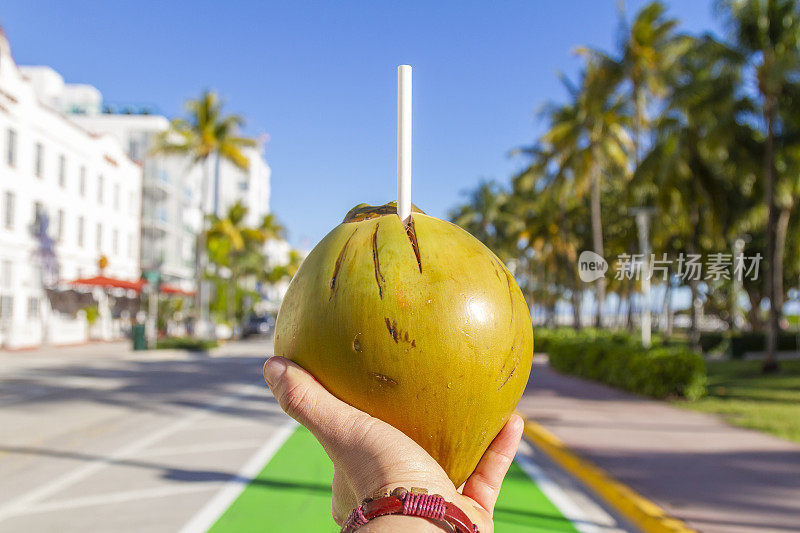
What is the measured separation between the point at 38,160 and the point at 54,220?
3121 mm

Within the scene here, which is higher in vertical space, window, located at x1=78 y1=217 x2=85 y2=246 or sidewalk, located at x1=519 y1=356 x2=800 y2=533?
window, located at x1=78 y1=217 x2=85 y2=246

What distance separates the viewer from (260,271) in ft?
194

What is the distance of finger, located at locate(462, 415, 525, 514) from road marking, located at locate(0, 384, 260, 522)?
5.68 m

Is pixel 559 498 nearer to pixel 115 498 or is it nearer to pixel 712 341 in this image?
pixel 115 498

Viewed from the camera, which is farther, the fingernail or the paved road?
the paved road

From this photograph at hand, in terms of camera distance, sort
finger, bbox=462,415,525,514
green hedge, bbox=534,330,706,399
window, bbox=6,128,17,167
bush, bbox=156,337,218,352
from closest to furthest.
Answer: finger, bbox=462,415,525,514 < green hedge, bbox=534,330,706,399 < window, bbox=6,128,17,167 < bush, bbox=156,337,218,352

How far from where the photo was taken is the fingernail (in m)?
1.24

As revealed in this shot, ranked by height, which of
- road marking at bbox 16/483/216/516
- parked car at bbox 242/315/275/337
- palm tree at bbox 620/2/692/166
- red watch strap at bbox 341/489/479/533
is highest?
palm tree at bbox 620/2/692/166

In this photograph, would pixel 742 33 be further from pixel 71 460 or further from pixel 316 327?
pixel 316 327

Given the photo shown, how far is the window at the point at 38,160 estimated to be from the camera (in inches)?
1171

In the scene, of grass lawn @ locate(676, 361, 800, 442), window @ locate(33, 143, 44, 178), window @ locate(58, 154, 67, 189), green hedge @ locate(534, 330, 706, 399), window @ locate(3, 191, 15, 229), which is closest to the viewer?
grass lawn @ locate(676, 361, 800, 442)

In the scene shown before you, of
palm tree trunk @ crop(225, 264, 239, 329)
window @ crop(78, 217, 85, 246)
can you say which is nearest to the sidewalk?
window @ crop(78, 217, 85, 246)

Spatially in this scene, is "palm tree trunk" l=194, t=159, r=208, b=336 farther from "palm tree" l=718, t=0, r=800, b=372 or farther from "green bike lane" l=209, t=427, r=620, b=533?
"green bike lane" l=209, t=427, r=620, b=533

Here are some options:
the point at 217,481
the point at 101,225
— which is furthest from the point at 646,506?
the point at 101,225
